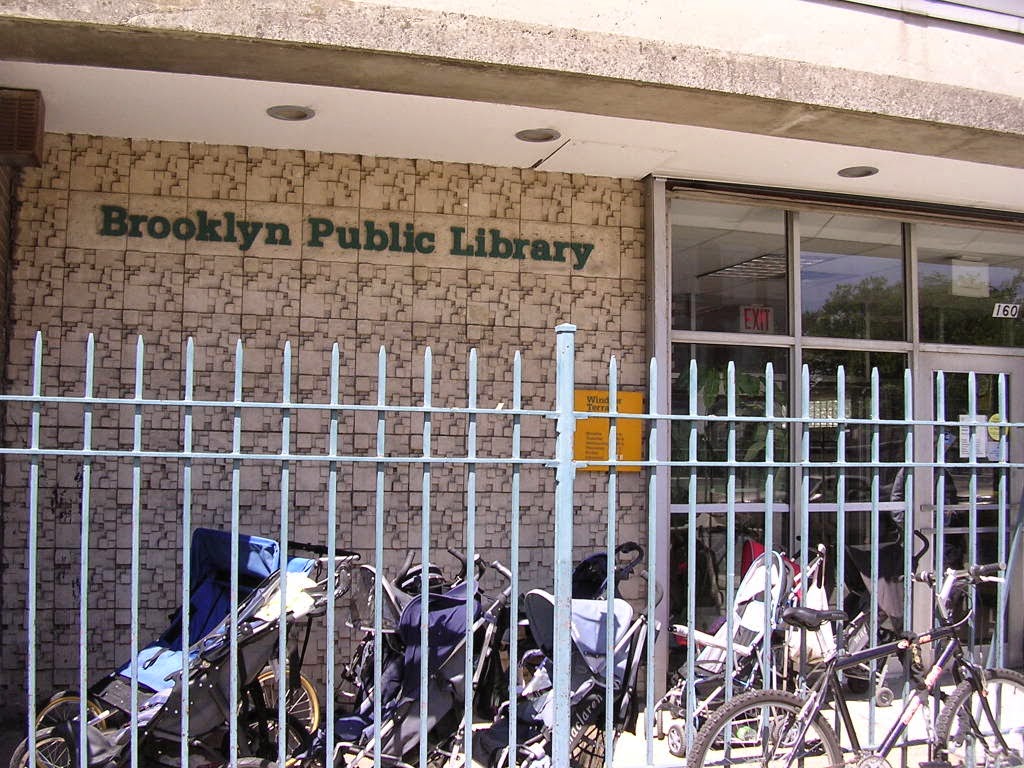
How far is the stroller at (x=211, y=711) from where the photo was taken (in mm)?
3693

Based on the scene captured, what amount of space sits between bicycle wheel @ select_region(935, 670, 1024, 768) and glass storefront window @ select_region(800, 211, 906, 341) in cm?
288

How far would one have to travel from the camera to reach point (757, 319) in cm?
623

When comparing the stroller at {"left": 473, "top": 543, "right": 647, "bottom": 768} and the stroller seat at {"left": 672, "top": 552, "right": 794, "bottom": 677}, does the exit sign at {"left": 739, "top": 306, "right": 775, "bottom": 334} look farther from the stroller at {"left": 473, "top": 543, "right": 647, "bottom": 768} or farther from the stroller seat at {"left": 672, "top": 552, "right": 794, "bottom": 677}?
the stroller at {"left": 473, "top": 543, "right": 647, "bottom": 768}

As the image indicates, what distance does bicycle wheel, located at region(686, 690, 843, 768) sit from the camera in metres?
3.50

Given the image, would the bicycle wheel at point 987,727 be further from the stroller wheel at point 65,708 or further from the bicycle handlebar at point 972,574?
the stroller wheel at point 65,708

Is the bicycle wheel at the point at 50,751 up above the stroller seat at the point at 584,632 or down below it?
below

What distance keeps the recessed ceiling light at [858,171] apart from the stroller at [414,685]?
3.54 meters

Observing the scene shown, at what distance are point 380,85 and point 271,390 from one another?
1958 mm

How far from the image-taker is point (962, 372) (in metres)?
6.73

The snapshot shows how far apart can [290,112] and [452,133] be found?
2.97ft

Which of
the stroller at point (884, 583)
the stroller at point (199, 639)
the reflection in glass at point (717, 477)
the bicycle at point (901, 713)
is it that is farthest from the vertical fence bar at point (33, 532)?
the stroller at point (884, 583)

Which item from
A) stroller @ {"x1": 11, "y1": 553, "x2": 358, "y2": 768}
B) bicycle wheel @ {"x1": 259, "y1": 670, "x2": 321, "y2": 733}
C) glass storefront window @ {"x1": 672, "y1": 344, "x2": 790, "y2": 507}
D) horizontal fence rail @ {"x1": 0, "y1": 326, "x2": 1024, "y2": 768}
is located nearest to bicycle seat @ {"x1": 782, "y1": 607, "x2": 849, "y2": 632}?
horizontal fence rail @ {"x1": 0, "y1": 326, "x2": 1024, "y2": 768}

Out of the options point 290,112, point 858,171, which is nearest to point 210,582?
point 290,112

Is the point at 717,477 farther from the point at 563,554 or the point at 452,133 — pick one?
the point at 563,554
